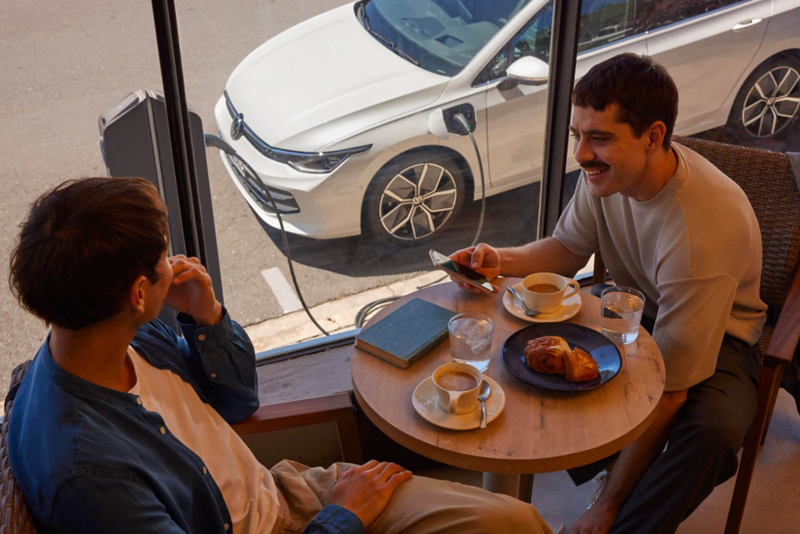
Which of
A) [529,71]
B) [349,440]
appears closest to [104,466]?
[349,440]

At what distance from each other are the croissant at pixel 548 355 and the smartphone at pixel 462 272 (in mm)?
310

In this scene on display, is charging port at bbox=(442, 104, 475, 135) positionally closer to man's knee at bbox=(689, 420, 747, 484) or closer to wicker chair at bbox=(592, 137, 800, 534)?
wicker chair at bbox=(592, 137, 800, 534)

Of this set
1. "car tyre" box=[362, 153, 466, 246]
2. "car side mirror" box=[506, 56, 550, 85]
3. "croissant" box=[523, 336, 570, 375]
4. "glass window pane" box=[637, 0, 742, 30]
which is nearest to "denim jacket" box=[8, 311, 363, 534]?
"croissant" box=[523, 336, 570, 375]

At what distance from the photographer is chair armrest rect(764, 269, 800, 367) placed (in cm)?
153

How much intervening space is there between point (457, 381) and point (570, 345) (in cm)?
31

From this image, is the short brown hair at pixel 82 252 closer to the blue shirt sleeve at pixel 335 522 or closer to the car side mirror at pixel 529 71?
the blue shirt sleeve at pixel 335 522

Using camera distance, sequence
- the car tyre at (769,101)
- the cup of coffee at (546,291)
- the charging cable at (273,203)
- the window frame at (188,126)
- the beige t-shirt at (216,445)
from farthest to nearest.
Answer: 1. the car tyre at (769,101)
2. the charging cable at (273,203)
3. the window frame at (188,126)
4. the cup of coffee at (546,291)
5. the beige t-shirt at (216,445)

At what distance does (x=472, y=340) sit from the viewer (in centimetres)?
141

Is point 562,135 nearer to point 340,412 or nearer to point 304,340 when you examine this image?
point 304,340

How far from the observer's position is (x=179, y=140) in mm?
1930

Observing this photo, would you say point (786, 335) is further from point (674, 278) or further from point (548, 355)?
point (548, 355)

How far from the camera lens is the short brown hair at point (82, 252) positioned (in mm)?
937

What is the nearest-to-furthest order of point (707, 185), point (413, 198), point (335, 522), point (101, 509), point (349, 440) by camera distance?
point (101, 509) < point (335, 522) < point (349, 440) < point (707, 185) < point (413, 198)

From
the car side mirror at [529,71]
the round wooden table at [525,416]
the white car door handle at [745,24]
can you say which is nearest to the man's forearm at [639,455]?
the round wooden table at [525,416]
